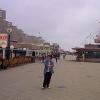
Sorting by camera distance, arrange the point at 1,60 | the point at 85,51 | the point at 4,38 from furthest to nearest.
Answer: the point at 85,51 < the point at 4,38 < the point at 1,60

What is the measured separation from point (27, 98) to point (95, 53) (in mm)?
76738

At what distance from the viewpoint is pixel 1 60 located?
35.9 m

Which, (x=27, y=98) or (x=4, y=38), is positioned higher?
(x=4, y=38)

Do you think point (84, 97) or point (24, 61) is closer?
point (84, 97)

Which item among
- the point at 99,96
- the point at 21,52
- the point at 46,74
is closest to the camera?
the point at 99,96

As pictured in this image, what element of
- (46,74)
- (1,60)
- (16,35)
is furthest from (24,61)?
(16,35)

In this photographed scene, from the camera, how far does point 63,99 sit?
13.6m

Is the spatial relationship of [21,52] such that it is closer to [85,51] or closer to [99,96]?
[85,51]

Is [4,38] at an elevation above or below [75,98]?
above

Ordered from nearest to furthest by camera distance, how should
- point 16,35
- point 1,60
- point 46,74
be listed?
point 46,74 → point 1,60 → point 16,35

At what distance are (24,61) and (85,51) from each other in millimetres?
38045

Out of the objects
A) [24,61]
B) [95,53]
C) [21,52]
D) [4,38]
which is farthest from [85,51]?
[4,38]

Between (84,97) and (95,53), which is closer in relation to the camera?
(84,97)

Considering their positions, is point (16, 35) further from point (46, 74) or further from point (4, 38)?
point (46, 74)
